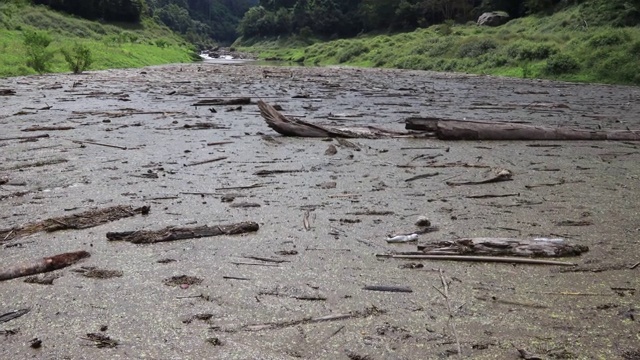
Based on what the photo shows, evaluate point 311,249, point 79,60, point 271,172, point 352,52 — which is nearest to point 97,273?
point 311,249

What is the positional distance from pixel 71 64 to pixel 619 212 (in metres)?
25.3

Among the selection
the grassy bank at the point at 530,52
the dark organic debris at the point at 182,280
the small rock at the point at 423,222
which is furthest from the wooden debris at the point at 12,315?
the grassy bank at the point at 530,52

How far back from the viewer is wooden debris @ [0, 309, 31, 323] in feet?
8.07

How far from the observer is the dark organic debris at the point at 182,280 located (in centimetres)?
289

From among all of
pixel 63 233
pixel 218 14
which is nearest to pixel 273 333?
pixel 63 233

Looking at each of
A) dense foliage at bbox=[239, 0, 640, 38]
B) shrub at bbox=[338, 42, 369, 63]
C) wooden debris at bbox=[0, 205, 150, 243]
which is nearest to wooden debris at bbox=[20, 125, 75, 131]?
wooden debris at bbox=[0, 205, 150, 243]

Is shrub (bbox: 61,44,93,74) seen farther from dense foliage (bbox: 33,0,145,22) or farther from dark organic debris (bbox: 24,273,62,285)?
dense foliage (bbox: 33,0,145,22)

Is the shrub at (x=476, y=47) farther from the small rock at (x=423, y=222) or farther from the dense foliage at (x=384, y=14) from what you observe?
the small rock at (x=423, y=222)

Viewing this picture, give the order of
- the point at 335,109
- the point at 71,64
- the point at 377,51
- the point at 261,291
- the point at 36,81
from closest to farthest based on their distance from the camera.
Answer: the point at 261,291 → the point at 335,109 → the point at 36,81 → the point at 71,64 → the point at 377,51

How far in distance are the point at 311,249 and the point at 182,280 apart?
858 mm

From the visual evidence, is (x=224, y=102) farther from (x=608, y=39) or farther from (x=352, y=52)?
(x=352, y=52)

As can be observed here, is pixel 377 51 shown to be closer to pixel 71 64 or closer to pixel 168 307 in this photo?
pixel 71 64

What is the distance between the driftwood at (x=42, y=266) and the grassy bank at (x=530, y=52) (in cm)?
2034

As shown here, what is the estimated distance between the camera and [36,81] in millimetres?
17844
